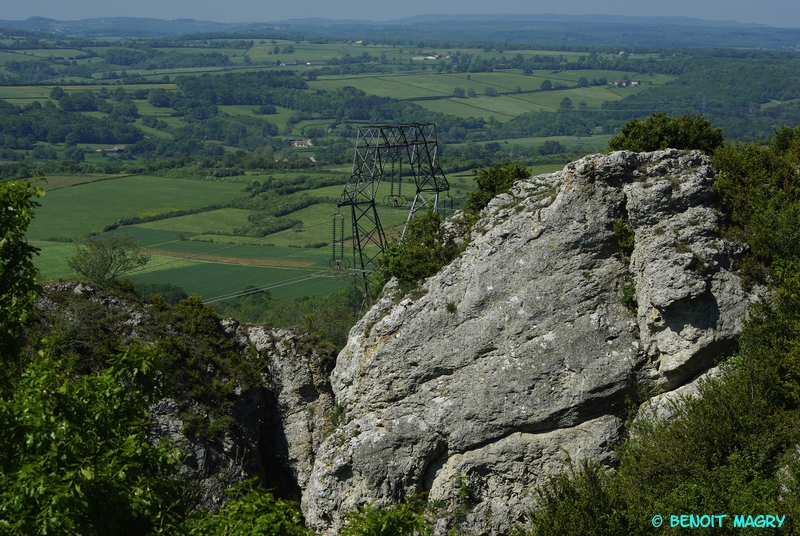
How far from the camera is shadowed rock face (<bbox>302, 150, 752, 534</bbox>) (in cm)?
2006

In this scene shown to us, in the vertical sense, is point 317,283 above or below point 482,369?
below

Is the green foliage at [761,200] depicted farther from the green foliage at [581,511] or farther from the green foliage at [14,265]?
the green foliage at [14,265]

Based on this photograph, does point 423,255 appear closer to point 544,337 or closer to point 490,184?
point 490,184

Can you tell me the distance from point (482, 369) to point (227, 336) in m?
11.9

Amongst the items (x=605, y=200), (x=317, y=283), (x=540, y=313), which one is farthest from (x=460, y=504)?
(x=317, y=283)

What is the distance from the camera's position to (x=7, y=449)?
12.6 m

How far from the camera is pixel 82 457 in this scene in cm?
1256

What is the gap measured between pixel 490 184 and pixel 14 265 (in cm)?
1684

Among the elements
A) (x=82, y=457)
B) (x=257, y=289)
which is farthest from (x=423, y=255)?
(x=257, y=289)

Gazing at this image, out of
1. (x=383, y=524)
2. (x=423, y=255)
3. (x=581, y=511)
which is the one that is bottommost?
(x=581, y=511)

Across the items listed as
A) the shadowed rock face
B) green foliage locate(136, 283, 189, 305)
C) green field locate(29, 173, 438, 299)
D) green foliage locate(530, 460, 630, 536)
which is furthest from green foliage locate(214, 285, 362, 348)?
green foliage locate(530, 460, 630, 536)

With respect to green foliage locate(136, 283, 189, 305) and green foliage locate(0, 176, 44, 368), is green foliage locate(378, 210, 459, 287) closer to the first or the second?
green foliage locate(0, 176, 44, 368)

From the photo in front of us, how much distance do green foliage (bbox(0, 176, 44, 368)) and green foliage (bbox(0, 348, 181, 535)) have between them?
720mm

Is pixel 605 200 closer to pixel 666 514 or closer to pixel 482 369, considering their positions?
pixel 482 369
